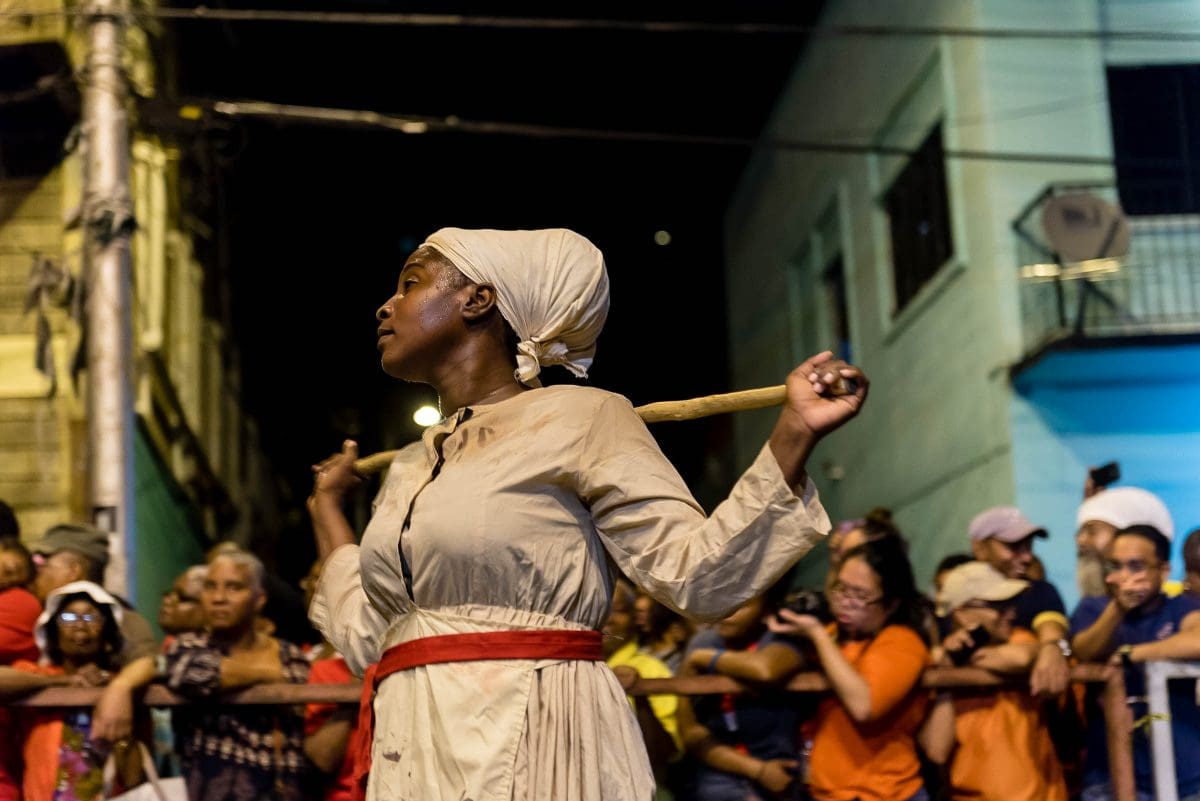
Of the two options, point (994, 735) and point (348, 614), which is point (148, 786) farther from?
point (994, 735)

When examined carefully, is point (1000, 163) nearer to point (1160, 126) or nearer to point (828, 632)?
point (1160, 126)

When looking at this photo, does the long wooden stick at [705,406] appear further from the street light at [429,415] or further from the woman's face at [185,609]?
the woman's face at [185,609]

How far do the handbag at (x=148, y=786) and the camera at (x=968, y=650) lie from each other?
8.46 ft

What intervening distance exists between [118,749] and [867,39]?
1383 centimetres

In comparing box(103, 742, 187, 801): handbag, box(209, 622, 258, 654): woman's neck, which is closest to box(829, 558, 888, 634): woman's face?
box(209, 622, 258, 654): woman's neck

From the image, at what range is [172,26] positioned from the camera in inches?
675

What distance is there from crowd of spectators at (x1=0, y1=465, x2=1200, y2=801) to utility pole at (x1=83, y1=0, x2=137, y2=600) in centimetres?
243

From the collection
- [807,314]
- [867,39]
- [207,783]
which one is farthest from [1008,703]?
[807,314]

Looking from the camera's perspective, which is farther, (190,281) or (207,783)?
(190,281)

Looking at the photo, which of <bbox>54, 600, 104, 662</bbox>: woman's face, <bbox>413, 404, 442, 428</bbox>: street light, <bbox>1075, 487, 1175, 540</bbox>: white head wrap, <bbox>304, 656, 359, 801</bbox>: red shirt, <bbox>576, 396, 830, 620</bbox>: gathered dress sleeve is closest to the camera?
<bbox>576, 396, 830, 620</bbox>: gathered dress sleeve

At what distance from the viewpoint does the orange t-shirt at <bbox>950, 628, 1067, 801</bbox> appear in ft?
17.7

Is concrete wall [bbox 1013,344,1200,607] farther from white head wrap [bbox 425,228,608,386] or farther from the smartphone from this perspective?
white head wrap [bbox 425,228,608,386]

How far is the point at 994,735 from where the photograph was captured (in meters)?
5.47

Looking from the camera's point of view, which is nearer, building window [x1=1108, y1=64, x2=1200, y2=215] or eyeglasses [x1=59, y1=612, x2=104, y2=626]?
eyeglasses [x1=59, y1=612, x2=104, y2=626]
